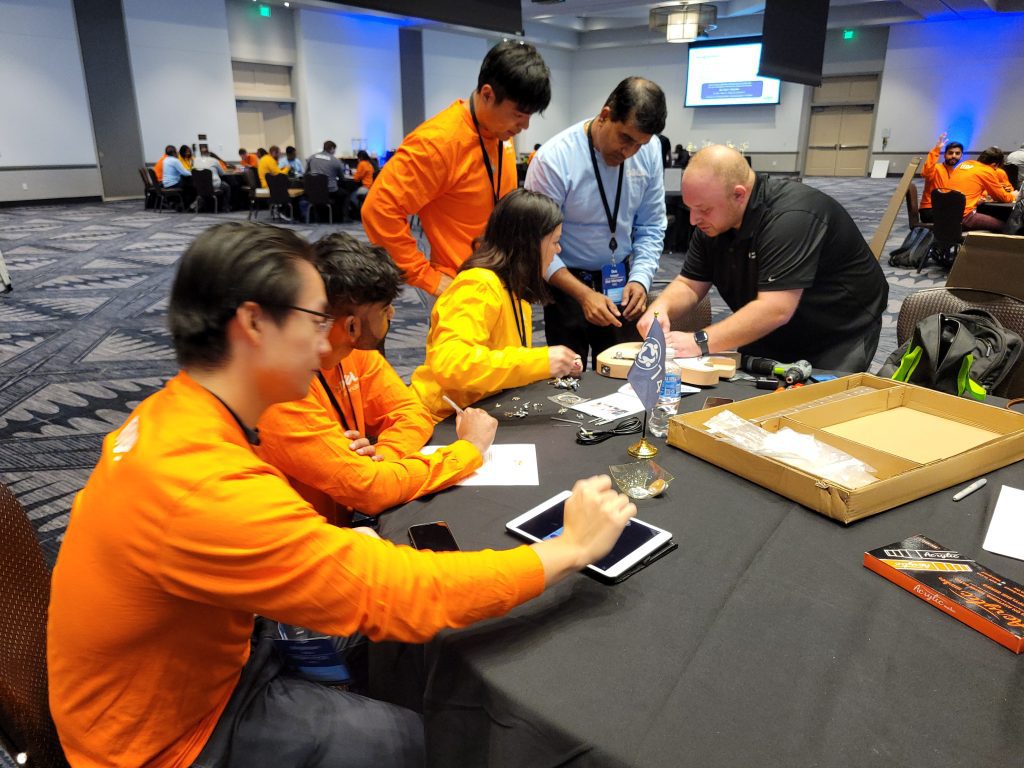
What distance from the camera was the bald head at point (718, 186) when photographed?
2293mm

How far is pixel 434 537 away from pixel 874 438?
105cm

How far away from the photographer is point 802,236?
7.48ft

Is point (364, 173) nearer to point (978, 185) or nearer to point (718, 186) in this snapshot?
point (978, 185)

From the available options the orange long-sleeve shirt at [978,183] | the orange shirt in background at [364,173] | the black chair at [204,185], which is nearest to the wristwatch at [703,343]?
the orange long-sleeve shirt at [978,183]

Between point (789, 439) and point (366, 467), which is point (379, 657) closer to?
point (366, 467)

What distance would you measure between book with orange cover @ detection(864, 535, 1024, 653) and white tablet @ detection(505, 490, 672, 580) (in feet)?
1.13

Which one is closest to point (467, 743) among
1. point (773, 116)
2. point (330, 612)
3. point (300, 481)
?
point (330, 612)

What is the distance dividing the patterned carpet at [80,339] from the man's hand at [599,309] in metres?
1.47

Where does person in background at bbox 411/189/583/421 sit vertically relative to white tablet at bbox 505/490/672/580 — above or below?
above

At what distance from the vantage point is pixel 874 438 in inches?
61.5

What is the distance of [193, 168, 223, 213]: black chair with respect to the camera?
1186cm

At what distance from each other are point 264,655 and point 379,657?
0.20m

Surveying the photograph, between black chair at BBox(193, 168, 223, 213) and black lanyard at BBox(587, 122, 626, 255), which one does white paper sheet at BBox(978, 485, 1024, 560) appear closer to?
black lanyard at BBox(587, 122, 626, 255)

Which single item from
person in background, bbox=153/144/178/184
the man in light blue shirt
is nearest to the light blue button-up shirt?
the man in light blue shirt
